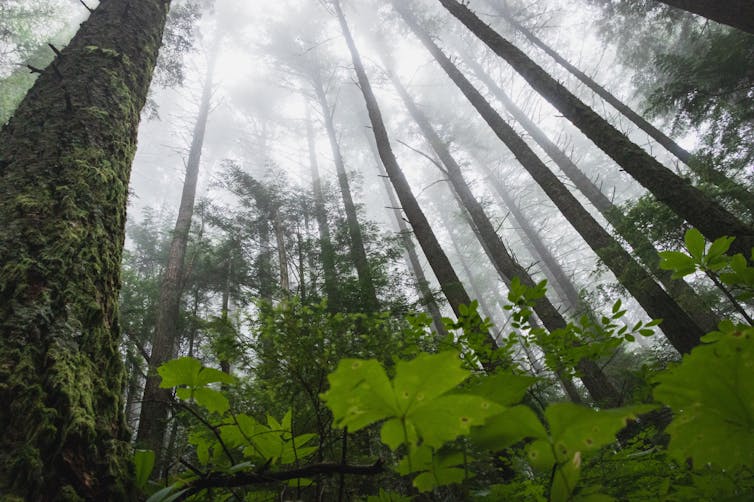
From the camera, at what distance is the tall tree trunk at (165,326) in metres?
6.33

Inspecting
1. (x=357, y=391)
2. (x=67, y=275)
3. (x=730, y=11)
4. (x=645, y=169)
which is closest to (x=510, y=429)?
(x=357, y=391)

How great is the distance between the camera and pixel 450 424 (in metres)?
0.41

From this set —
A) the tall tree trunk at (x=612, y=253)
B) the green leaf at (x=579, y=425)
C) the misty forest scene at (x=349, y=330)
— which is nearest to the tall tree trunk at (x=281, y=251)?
the misty forest scene at (x=349, y=330)

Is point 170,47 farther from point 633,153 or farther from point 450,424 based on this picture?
point 450,424

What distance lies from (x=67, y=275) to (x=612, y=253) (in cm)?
509

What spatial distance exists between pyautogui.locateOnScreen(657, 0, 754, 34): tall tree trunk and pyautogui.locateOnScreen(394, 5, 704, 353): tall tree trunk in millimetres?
2286

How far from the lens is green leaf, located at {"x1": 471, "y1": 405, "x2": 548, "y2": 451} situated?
41 centimetres

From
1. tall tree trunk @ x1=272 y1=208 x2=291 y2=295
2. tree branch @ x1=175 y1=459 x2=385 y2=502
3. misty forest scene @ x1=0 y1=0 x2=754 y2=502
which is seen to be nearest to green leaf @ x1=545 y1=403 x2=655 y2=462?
misty forest scene @ x1=0 y1=0 x2=754 y2=502

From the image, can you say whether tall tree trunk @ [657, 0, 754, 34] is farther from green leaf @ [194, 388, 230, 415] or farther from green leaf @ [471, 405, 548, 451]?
green leaf @ [194, 388, 230, 415]

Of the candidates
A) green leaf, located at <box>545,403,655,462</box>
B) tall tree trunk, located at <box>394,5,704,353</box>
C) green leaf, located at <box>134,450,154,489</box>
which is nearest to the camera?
green leaf, located at <box>545,403,655,462</box>

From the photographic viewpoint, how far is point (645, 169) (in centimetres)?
337

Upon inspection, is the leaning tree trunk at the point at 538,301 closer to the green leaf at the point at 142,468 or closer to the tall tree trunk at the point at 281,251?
the green leaf at the point at 142,468

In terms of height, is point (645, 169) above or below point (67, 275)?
above

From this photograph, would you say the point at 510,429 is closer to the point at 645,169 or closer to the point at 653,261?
the point at 645,169
